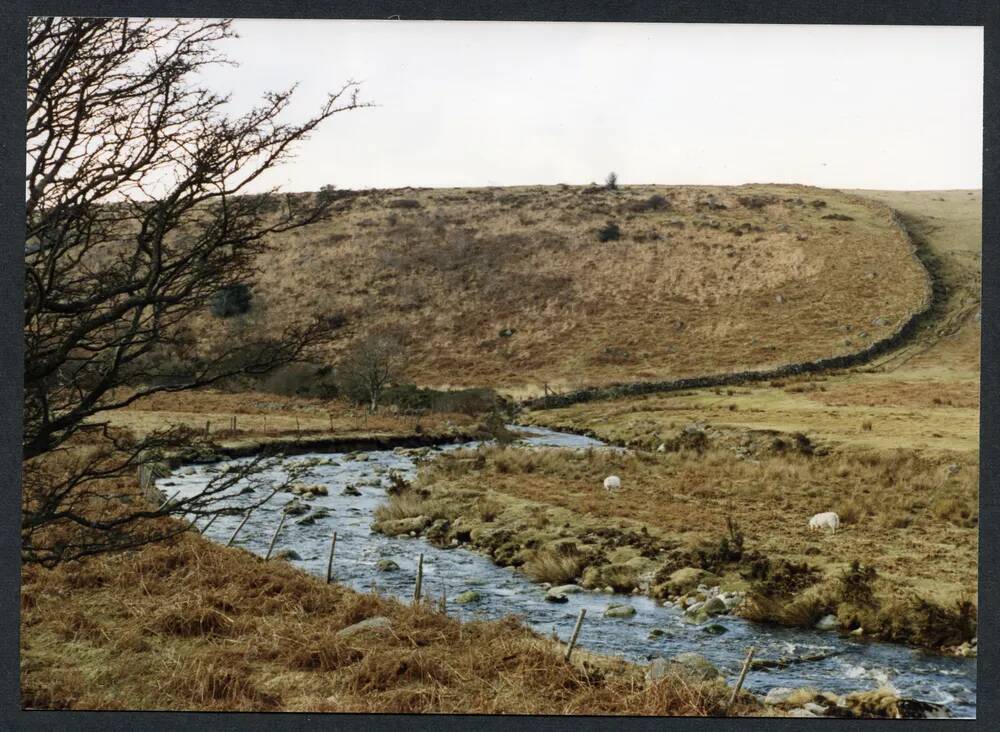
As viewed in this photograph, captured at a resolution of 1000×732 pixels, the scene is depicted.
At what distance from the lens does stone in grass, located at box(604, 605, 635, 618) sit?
6938 millimetres

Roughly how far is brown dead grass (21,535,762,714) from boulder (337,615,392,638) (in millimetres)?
74

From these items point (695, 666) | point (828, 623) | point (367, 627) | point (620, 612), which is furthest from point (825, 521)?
point (367, 627)

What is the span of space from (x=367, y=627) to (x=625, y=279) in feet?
27.0

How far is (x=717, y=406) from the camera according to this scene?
1238 centimetres

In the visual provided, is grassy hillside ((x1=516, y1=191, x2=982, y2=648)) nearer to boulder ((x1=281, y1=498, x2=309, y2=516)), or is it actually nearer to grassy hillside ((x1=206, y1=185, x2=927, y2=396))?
grassy hillside ((x1=206, y1=185, x2=927, y2=396))

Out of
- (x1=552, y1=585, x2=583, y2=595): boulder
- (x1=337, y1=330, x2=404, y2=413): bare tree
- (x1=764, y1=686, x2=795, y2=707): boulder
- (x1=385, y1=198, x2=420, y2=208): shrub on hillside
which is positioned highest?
(x1=385, y1=198, x2=420, y2=208): shrub on hillside

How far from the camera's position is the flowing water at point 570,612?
5.70 meters

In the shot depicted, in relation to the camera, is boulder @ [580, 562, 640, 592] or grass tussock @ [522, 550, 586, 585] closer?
boulder @ [580, 562, 640, 592]

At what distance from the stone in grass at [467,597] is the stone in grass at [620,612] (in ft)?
4.13

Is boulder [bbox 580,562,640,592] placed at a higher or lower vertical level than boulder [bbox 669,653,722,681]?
lower

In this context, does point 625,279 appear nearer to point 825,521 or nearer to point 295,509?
point 825,521

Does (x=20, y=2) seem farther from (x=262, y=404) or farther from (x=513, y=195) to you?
(x=513, y=195)

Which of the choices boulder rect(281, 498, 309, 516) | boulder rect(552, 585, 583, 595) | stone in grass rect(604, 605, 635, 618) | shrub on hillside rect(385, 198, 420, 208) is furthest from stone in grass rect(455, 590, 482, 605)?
shrub on hillside rect(385, 198, 420, 208)

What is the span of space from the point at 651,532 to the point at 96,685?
595 centimetres
